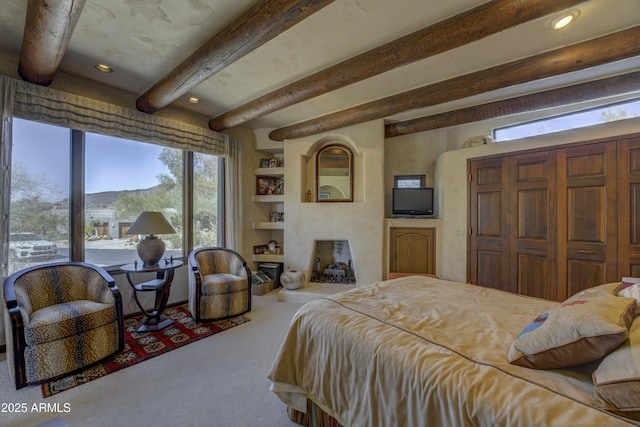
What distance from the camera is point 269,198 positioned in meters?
4.80

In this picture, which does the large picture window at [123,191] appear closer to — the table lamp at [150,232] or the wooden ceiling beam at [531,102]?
the table lamp at [150,232]

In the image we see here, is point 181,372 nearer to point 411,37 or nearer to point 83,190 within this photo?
point 83,190

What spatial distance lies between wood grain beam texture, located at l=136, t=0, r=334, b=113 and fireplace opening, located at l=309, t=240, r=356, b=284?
2903 mm

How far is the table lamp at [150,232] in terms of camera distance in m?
2.92

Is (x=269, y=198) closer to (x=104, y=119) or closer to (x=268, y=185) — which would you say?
(x=268, y=185)

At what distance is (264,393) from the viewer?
195 centimetres

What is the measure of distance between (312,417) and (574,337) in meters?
1.35

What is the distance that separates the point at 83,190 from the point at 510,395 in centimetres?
413

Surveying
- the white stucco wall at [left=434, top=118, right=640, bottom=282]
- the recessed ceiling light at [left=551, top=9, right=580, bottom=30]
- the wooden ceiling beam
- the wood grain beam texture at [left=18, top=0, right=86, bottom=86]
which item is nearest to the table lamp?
the wood grain beam texture at [left=18, top=0, right=86, bottom=86]

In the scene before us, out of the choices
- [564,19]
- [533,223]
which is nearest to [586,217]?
[533,223]

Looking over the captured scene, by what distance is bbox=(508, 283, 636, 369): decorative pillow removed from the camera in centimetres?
93

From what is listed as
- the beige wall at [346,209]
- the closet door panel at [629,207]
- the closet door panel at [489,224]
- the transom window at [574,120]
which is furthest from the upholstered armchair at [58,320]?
the transom window at [574,120]

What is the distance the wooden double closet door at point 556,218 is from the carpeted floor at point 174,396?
304 cm

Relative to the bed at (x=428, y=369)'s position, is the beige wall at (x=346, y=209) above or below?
above
